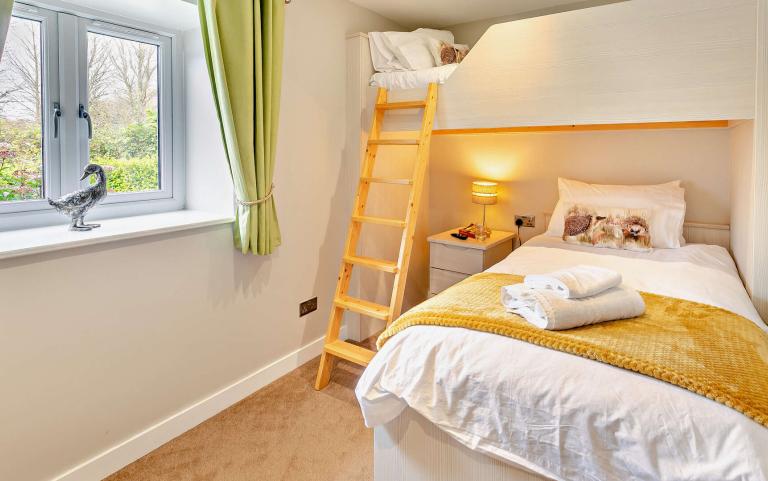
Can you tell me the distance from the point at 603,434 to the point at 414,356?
593mm

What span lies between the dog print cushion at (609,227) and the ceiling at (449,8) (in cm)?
131

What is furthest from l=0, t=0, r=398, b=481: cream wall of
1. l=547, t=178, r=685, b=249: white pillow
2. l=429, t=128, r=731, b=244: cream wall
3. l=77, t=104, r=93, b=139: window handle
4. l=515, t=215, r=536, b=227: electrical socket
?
l=547, t=178, r=685, b=249: white pillow

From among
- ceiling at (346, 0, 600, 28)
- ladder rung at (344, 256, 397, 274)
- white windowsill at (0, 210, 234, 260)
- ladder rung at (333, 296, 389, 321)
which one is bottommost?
ladder rung at (333, 296, 389, 321)

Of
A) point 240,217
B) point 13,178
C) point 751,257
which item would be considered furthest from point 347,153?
point 751,257

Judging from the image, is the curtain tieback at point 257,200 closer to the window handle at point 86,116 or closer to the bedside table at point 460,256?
the window handle at point 86,116

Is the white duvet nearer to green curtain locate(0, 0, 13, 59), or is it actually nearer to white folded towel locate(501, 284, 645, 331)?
white folded towel locate(501, 284, 645, 331)

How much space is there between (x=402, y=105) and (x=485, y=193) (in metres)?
1.07

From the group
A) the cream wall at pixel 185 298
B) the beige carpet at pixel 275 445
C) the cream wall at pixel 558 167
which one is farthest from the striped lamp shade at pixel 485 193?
the beige carpet at pixel 275 445

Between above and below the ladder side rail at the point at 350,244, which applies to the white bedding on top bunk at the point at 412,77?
above

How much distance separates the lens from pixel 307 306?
9.41 feet

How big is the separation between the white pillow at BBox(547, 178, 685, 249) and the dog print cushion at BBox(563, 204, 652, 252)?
0.20 feet

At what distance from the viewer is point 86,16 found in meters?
2.02

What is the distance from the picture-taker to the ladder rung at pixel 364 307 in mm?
2489

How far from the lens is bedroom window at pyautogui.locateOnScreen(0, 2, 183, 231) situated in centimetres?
187
